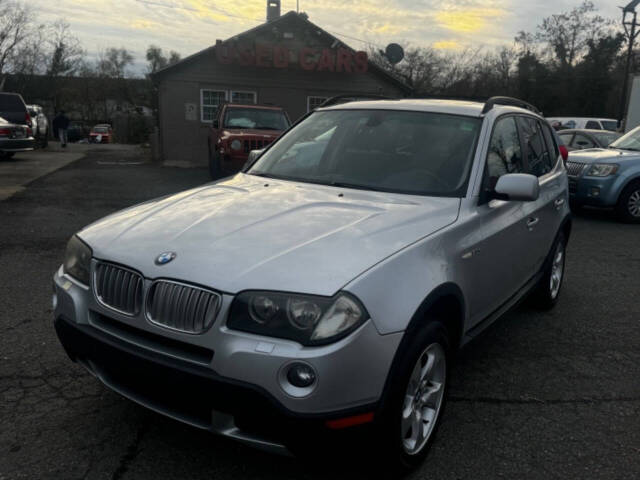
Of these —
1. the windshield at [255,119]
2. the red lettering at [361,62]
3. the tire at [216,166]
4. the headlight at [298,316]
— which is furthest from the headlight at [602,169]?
the red lettering at [361,62]

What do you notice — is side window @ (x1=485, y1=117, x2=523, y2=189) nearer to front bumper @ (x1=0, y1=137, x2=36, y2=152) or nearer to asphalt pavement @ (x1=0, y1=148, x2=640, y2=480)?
asphalt pavement @ (x1=0, y1=148, x2=640, y2=480)

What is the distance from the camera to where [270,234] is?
2607 millimetres

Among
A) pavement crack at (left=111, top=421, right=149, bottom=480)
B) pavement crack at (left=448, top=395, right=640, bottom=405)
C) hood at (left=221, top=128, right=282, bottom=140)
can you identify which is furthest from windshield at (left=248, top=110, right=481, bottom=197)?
hood at (left=221, top=128, right=282, bottom=140)

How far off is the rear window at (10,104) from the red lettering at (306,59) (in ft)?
31.4

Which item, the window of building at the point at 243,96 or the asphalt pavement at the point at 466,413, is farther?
the window of building at the point at 243,96

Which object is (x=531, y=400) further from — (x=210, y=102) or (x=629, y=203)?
(x=210, y=102)

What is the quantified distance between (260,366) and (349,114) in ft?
8.16

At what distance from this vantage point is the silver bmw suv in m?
2.14

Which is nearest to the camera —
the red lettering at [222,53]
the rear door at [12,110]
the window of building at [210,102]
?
the rear door at [12,110]

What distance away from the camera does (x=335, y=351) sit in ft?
6.88

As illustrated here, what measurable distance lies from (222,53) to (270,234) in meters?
17.7

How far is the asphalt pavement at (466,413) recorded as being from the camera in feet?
8.71

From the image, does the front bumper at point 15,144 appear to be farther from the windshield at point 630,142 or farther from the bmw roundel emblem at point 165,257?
the bmw roundel emblem at point 165,257

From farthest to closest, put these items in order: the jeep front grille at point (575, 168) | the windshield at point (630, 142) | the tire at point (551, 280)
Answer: the windshield at point (630, 142), the jeep front grille at point (575, 168), the tire at point (551, 280)
